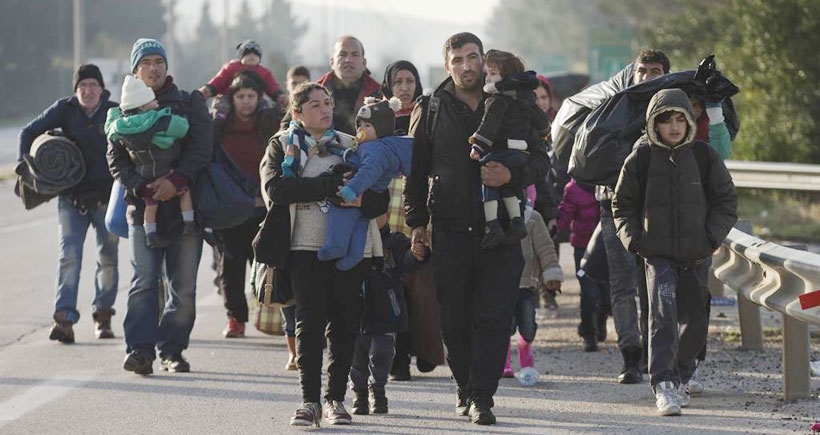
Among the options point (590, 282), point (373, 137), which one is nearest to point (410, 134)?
point (373, 137)

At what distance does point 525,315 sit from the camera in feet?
31.8

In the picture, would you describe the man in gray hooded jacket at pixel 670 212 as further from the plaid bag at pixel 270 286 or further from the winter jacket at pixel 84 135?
the winter jacket at pixel 84 135

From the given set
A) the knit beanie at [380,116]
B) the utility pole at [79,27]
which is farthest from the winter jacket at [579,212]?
the utility pole at [79,27]

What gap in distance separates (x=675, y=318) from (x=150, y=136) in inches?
132

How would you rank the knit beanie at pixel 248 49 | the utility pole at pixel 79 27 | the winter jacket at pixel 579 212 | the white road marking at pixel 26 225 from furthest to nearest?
1. the utility pole at pixel 79 27
2. the white road marking at pixel 26 225
3. the knit beanie at pixel 248 49
4. the winter jacket at pixel 579 212

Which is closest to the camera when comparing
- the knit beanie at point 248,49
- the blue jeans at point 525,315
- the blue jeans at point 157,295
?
the blue jeans at point 525,315

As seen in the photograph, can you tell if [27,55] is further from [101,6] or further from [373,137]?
[373,137]

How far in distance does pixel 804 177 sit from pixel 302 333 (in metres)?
10.3

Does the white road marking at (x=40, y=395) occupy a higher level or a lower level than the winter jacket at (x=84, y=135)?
lower

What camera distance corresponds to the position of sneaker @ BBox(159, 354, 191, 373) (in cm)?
1019

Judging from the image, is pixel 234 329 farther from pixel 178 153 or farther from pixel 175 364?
pixel 178 153

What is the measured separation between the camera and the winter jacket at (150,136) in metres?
9.80

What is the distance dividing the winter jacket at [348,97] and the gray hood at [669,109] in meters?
2.90

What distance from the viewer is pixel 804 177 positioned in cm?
1719
